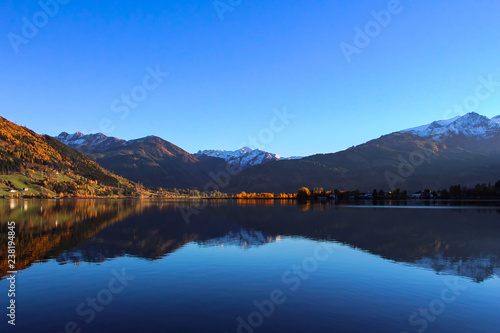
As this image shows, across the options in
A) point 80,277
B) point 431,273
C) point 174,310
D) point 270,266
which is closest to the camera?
point 174,310

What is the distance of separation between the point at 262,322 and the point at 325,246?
33.2 metres

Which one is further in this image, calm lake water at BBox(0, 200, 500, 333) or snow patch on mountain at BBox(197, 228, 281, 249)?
snow patch on mountain at BBox(197, 228, 281, 249)

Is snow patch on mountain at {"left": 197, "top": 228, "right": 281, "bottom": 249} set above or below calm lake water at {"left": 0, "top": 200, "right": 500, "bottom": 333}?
below

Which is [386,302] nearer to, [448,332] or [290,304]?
[448,332]

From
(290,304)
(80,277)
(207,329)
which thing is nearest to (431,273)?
(290,304)

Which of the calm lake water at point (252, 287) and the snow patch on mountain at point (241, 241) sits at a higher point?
the calm lake water at point (252, 287)

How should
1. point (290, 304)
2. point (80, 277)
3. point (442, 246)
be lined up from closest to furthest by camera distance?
point (290, 304)
point (80, 277)
point (442, 246)

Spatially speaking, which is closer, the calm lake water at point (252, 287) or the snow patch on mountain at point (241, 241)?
the calm lake water at point (252, 287)

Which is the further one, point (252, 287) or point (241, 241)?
point (241, 241)

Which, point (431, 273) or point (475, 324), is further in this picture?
point (431, 273)

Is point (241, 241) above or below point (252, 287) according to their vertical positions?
below

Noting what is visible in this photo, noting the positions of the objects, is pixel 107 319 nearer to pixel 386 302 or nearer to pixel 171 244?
pixel 386 302

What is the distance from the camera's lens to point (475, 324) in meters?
21.4

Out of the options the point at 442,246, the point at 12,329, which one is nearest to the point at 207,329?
the point at 12,329
